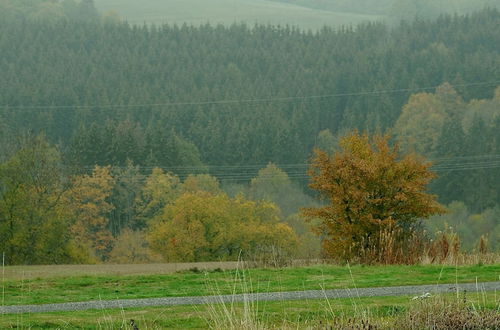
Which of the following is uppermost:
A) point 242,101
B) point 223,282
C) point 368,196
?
point 368,196

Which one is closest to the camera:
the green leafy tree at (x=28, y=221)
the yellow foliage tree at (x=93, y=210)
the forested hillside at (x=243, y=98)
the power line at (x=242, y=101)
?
the green leafy tree at (x=28, y=221)

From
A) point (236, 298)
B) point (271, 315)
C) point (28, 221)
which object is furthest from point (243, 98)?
point (271, 315)

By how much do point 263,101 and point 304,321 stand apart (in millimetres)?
138223

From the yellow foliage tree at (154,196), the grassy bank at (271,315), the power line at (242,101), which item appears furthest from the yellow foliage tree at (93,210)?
the grassy bank at (271,315)

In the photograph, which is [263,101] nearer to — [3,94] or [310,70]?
[310,70]

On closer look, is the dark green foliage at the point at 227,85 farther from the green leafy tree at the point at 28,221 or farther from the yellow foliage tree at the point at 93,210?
the green leafy tree at the point at 28,221

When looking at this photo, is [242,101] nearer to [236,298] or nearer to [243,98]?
[243,98]

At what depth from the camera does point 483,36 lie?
532ft

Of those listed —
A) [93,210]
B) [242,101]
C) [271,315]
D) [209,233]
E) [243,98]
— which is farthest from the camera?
[243,98]

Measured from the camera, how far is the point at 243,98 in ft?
496

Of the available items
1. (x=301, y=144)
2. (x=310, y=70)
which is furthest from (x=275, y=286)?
(x=310, y=70)

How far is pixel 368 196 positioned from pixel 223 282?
1013 centimetres

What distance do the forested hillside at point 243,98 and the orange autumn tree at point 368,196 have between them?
50.0 meters

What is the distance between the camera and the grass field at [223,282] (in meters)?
16.5
